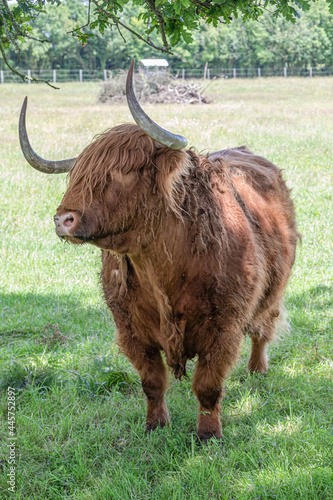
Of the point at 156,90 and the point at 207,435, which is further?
the point at 156,90

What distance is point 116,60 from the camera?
7419 cm

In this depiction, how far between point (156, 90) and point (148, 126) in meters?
29.3

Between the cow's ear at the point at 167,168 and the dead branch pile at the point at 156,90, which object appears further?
the dead branch pile at the point at 156,90

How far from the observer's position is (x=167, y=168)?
2842mm

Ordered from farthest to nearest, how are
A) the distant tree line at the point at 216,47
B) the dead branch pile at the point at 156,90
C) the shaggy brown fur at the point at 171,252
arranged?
the distant tree line at the point at 216,47 → the dead branch pile at the point at 156,90 → the shaggy brown fur at the point at 171,252

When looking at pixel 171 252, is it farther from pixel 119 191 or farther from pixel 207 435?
pixel 207 435

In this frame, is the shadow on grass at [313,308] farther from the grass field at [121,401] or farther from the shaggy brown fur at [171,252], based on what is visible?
the shaggy brown fur at [171,252]

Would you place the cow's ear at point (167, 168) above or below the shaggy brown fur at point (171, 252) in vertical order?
above

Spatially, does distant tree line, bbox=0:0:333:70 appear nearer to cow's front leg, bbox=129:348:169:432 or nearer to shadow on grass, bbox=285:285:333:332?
shadow on grass, bbox=285:285:333:332

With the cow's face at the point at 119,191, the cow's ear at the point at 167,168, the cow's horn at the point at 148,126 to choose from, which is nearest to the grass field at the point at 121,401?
the cow's face at the point at 119,191

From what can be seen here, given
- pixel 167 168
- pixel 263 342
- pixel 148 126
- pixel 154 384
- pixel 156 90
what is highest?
pixel 156 90

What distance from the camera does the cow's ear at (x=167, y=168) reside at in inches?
112

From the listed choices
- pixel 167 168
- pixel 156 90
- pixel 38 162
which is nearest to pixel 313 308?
pixel 167 168

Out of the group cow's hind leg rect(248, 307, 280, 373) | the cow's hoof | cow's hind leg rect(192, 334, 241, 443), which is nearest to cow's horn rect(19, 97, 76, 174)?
cow's hind leg rect(192, 334, 241, 443)
